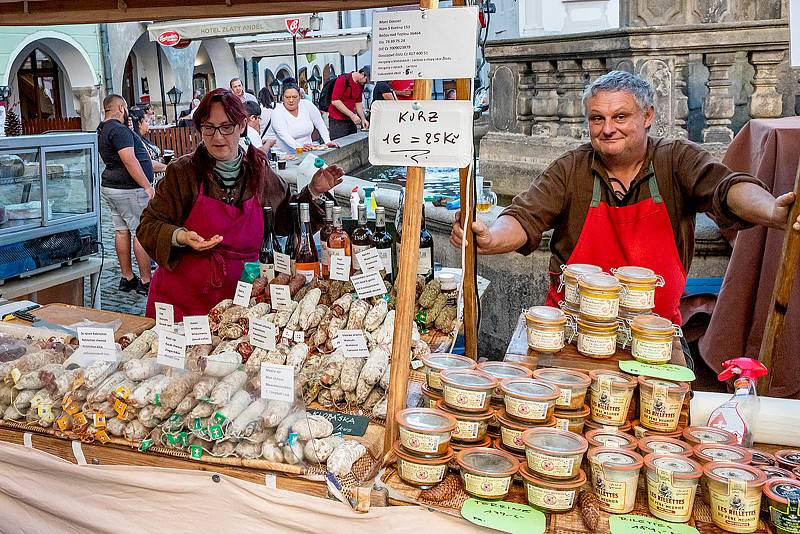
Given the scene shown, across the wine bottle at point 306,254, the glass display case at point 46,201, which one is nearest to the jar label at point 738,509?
the wine bottle at point 306,254

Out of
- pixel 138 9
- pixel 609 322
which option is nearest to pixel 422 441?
pixel 609 322

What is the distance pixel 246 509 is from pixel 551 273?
1741 mm

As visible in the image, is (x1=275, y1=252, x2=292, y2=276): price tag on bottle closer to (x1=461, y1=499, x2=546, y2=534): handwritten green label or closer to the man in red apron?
the man in red apron

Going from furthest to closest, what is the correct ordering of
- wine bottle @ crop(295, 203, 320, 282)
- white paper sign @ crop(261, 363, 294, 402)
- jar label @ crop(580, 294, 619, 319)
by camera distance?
wine bottle @ crop(295, 203, 320, 282), jar label @ crop(580, 294, 619, 319), white paper sign @ crop(261, 363, 294, 402)

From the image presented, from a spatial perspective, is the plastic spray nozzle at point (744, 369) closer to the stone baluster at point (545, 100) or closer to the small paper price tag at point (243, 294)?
the small paper price tag at point (243, 294)

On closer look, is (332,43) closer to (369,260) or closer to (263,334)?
(369,260)

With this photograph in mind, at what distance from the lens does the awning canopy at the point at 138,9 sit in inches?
122

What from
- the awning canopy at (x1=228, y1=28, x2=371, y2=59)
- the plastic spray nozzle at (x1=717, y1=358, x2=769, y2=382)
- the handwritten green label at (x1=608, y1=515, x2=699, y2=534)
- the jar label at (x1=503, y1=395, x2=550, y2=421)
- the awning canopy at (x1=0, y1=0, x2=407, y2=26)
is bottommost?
the handwritten green label at (x1=608, y1=515, x2=699, y2=534)

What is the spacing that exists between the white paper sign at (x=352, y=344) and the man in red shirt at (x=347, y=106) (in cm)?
823

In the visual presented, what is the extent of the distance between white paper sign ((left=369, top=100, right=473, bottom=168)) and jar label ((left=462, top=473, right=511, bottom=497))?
81 centimetres

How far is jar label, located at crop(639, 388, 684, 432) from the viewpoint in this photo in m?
2.06

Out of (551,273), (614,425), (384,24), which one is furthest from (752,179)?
(384,24)

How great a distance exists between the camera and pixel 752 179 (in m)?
2.91

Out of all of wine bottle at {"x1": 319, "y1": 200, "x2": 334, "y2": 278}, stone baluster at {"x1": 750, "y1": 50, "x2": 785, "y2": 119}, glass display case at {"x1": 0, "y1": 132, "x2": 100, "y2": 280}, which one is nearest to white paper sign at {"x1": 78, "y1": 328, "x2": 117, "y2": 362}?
wine bottle at {"x1": 319, "y1": 200, "x2": 334, "y2": 278}
